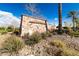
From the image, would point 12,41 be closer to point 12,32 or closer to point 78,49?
point 12,32

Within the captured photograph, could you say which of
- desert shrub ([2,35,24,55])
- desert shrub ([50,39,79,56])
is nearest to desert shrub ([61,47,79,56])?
desert shrub ([50,39,79,56])

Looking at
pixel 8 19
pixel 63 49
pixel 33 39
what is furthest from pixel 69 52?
pixel 8 19

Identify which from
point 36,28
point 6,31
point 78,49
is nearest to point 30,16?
point 36,28

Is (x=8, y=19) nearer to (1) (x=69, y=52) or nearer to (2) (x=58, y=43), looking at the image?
(2) (x=58, y=43)

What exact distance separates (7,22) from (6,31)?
0.12m

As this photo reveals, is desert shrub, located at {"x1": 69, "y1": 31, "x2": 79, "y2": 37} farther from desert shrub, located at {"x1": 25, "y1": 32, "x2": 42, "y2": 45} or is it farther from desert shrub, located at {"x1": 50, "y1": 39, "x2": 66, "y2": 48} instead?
desert shrub, located at {"x1": 25, "y1": 32, "x2": 42, "y2": 45}

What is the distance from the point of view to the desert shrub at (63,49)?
2.36m

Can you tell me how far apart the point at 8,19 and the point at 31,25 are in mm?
313

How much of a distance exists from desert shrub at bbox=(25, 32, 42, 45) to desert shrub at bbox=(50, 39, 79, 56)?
0.62 feet

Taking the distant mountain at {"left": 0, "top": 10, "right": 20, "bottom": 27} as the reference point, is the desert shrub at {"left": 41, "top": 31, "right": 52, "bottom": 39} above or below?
below

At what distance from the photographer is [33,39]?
2430 mm

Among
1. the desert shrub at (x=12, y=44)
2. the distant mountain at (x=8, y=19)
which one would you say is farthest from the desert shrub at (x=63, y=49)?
the distant mountain at (x=8, y=19)

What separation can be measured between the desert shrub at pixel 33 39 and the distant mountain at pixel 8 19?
0.24m

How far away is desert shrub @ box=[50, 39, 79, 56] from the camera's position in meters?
2.36
